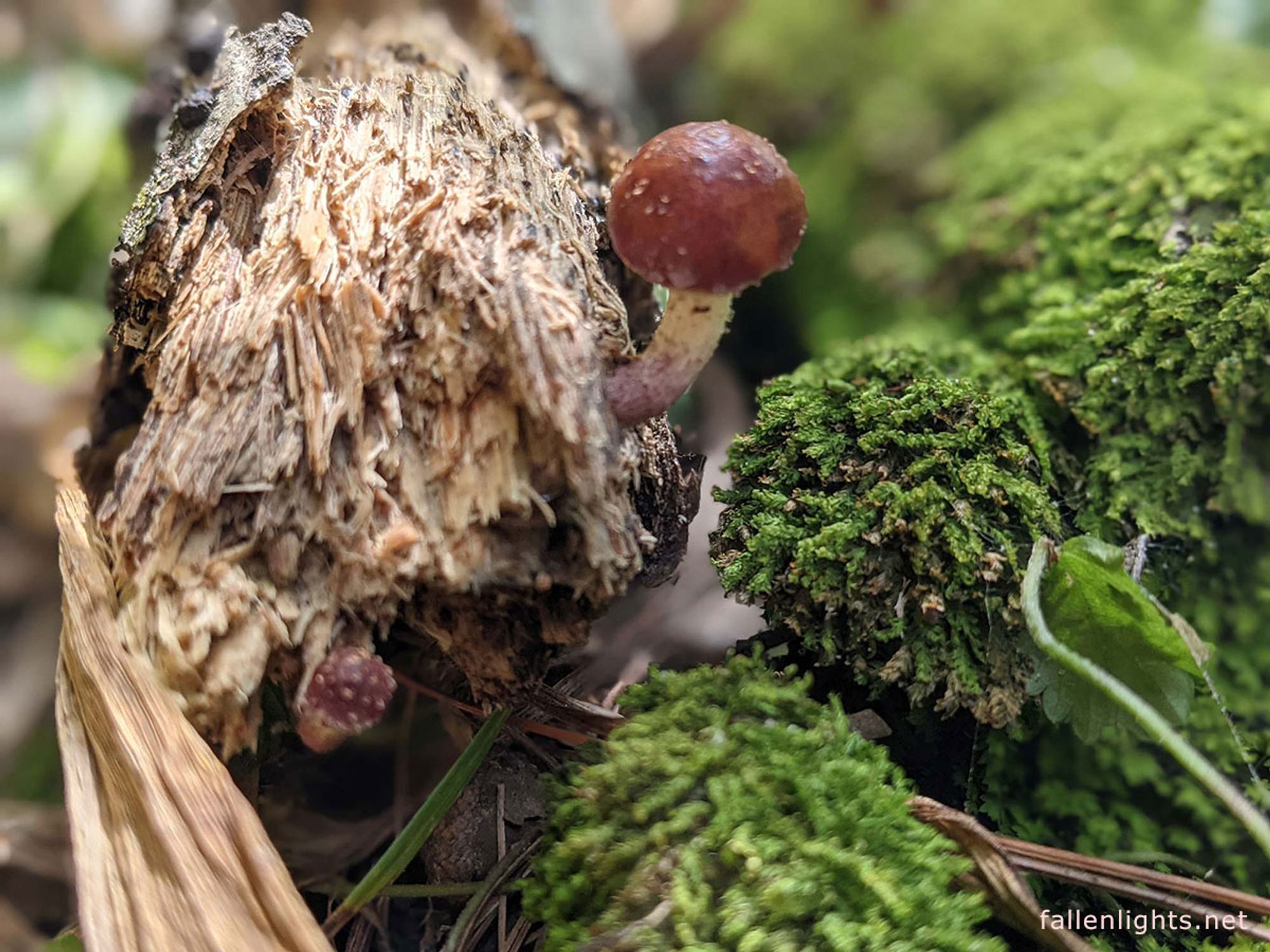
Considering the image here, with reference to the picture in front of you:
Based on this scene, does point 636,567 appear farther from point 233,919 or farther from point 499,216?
point 233,919

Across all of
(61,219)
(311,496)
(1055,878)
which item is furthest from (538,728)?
(61,219)

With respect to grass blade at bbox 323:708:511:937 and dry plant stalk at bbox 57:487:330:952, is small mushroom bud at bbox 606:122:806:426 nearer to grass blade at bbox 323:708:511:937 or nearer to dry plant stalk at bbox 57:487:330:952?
grass blade at bbox 323:708:511:937

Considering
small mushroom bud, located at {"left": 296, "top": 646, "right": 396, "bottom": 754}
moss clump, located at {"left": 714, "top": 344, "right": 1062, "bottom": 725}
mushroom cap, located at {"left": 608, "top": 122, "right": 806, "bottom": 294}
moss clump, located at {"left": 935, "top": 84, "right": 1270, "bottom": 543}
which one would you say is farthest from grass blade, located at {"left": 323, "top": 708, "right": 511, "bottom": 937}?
moss clump, located at {"left": 935, "top": 84, "right": 1270, "bottom": 543}

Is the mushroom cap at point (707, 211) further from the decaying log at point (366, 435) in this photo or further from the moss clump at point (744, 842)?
the moss clump at point (744, 842)

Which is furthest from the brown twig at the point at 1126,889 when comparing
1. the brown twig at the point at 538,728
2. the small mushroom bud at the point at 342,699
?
the small mushroom bud at the point at 342,699

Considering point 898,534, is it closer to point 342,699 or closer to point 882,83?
point 342,699
